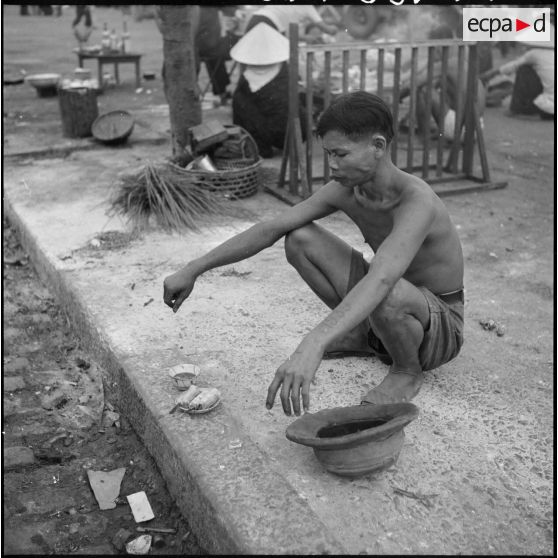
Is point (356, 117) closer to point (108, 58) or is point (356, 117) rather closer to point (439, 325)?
point (439, 325)

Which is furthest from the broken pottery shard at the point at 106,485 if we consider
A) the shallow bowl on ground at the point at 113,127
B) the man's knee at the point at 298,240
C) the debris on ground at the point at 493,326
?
the shallow bowl on ground at the point at 113,127

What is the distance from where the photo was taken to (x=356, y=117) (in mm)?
2574

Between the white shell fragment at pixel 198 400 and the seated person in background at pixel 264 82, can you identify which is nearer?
the white shell fragment at pixel 198 400

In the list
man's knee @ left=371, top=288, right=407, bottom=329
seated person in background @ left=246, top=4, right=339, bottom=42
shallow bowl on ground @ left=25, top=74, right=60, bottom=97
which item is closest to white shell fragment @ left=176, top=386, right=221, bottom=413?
man's knee @ left=371, top=288, right=407, bottom=329

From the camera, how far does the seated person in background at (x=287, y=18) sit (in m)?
7.66

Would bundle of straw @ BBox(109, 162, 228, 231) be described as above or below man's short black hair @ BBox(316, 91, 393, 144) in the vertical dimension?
below

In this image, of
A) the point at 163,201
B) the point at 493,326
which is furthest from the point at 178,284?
the point at 163,201

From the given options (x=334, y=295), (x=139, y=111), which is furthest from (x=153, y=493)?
(x=139, y=111)

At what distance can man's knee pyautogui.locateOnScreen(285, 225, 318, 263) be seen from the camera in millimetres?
3006

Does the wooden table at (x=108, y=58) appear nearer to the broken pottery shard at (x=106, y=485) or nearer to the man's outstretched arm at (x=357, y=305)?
the broken pottery shard at (x=106, y=485)

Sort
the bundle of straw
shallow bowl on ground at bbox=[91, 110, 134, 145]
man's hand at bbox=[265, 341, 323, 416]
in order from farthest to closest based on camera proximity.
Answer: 1. shallow bowl on ground at bbox=[91, 110, 134, 145]
2. the bundle of straw
3. man's hand at bbox=[265, 341, 323, 416]

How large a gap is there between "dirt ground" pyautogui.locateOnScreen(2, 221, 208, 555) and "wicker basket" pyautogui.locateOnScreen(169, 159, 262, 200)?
5.93 feet

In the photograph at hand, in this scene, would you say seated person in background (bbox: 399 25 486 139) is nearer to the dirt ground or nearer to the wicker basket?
the wicker basket

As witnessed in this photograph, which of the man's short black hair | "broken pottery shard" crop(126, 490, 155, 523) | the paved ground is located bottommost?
"broken pottery shard" crop(126, 490, 155, 523)
